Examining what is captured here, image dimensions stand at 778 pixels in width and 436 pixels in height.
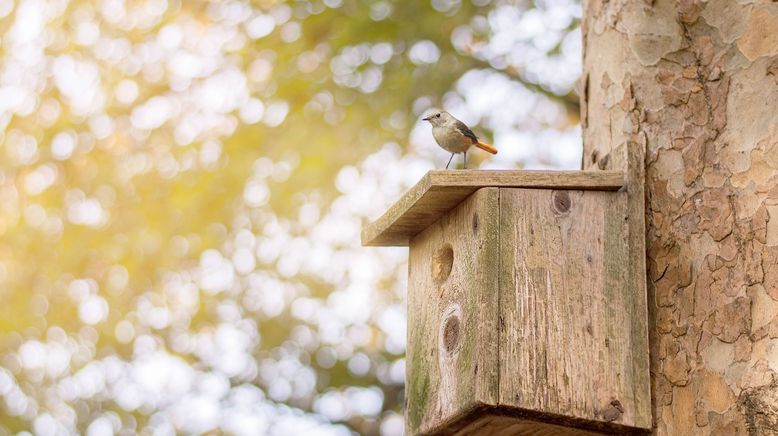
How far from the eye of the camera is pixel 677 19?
Answer: 3125 millimetres

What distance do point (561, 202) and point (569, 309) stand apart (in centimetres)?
29

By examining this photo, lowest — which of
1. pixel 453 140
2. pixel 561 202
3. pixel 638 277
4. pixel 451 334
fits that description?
pixel 451 334

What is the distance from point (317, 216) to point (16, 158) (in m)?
1.90

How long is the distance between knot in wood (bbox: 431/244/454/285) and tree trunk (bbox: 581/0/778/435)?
50 cm

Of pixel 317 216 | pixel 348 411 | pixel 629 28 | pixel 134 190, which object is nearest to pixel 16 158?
pixel 134 190

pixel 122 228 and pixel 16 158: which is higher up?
pixel 16 158

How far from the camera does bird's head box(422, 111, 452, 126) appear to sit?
11.6ft

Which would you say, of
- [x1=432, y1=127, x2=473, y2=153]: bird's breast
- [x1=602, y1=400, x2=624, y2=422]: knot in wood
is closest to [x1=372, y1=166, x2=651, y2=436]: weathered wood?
[x1=602, y1=400, x2=624, y2=422]: knot in wood

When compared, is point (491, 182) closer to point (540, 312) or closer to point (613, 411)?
point (540, 312)

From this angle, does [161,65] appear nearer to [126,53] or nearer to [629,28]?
[126,53]

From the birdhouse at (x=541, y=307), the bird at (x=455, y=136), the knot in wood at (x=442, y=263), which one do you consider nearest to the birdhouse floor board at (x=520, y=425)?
the birdhouse at (x=541, y=307)

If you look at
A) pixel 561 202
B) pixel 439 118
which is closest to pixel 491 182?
pixel 561 202

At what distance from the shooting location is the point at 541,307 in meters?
2.87

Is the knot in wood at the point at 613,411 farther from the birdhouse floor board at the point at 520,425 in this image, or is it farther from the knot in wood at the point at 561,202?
the knot in wood at the point at 561,202
